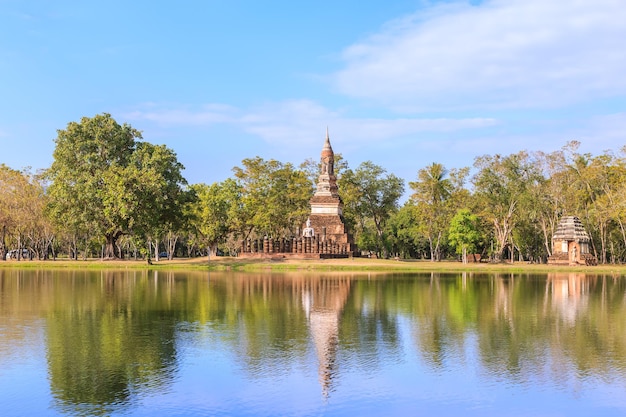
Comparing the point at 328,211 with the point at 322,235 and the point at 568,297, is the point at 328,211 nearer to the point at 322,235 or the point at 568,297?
the point at 322,235

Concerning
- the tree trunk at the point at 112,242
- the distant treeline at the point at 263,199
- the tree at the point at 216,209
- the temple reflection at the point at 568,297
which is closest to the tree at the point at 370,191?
the distant treeline at the point at 263,199

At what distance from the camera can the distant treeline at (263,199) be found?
5981 cm

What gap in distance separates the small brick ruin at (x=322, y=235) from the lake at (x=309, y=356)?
3906 centimetres

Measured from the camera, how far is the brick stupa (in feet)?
242

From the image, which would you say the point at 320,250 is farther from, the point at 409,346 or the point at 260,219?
the point at 409,346

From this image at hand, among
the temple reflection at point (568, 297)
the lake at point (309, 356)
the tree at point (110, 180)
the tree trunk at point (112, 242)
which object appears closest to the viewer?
the lake at point (309, 356)

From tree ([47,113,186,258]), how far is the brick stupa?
17070mm

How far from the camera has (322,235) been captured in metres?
73.8

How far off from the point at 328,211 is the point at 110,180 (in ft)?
87.5

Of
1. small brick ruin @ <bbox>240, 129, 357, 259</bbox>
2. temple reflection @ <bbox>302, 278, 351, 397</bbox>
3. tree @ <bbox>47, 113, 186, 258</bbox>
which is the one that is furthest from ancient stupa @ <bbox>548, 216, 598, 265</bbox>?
tree @ <bbox>47, 113, 186, 258</bbox>

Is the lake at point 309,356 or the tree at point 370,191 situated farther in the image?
the tree at point 370,191

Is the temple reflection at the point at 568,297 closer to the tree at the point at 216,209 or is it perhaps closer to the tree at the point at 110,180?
the tree at the point at 110,180

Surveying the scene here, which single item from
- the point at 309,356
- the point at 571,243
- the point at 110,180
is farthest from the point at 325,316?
the point at 571,243

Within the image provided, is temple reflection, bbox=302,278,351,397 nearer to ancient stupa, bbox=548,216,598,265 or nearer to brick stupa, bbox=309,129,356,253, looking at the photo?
brick stupa, bbox=309,129,356,253
